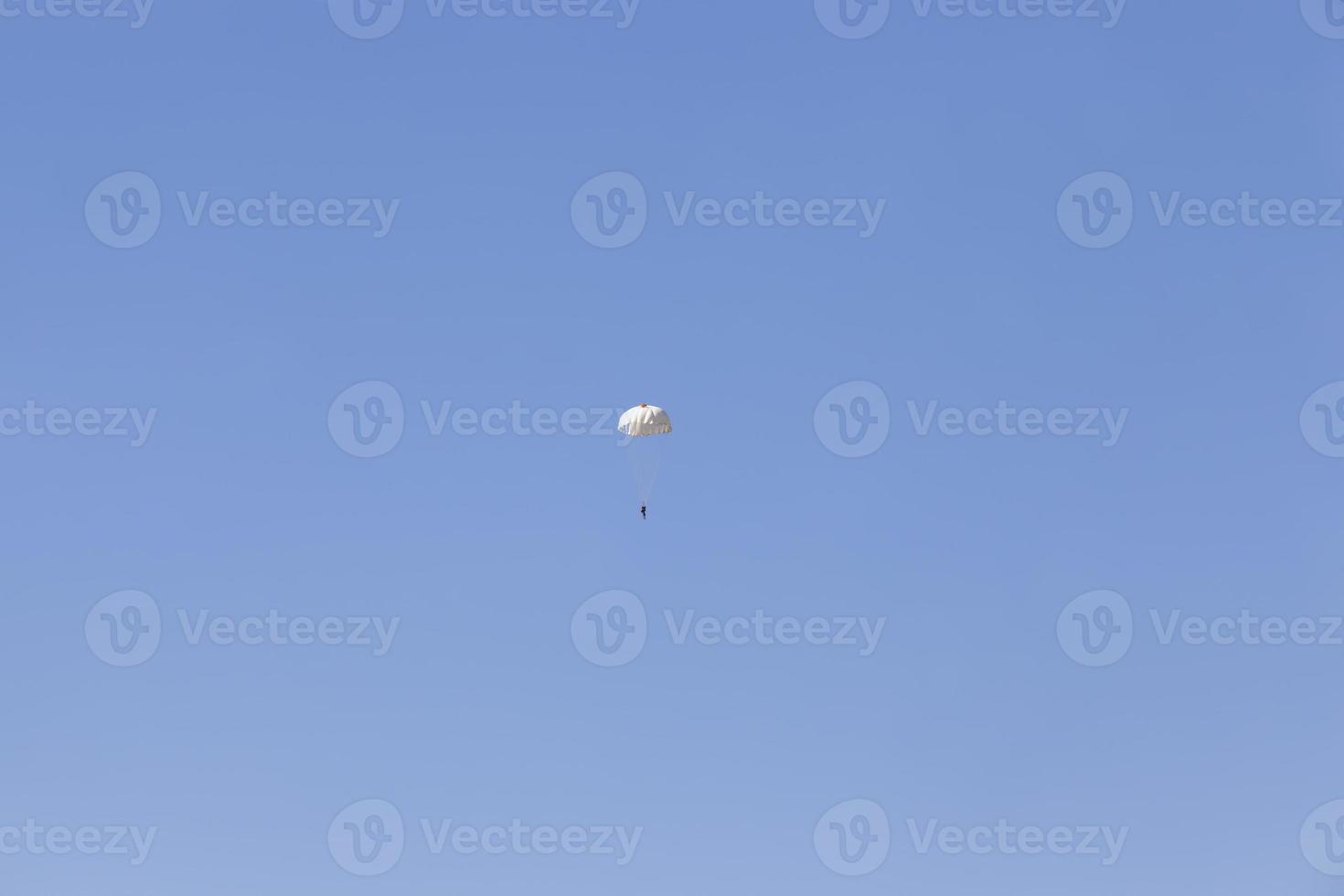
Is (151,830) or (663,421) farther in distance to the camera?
(151,830)

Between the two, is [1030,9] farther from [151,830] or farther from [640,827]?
[151,830]

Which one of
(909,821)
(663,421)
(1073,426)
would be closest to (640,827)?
(909,821)

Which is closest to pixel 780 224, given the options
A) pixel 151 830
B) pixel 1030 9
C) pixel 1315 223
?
pixel 1030 9

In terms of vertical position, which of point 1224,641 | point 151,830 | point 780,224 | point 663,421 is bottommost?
point 151,830

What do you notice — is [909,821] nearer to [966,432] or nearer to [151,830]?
[966,432]

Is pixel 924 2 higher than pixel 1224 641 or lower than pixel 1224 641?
higher

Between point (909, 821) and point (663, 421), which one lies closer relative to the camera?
point (663, 421)
